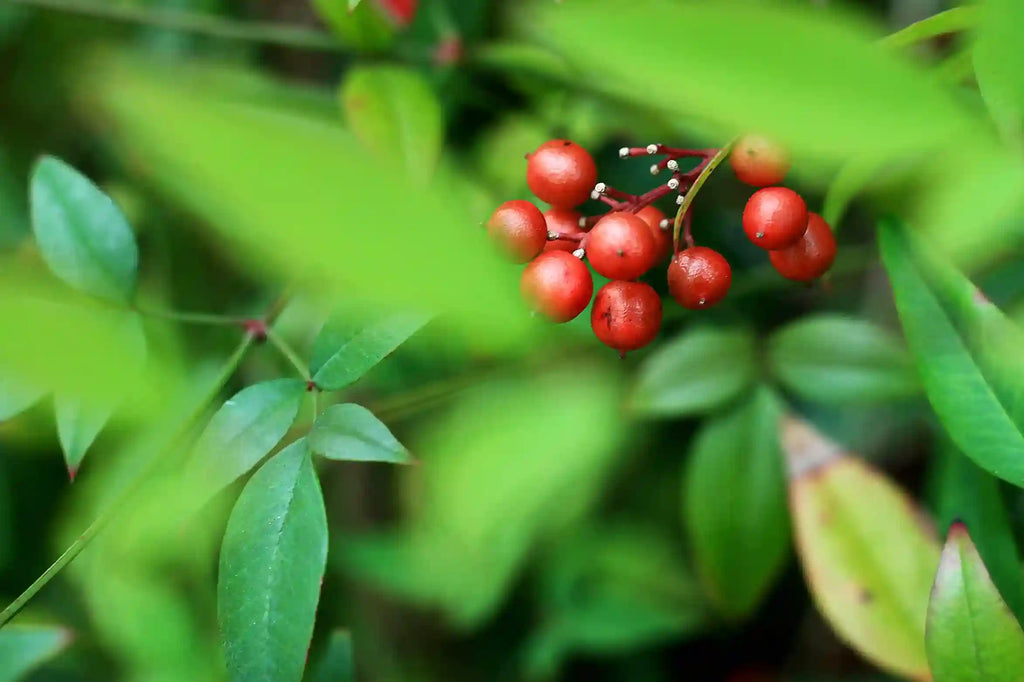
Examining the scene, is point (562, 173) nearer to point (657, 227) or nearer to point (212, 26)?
point (657, 227)

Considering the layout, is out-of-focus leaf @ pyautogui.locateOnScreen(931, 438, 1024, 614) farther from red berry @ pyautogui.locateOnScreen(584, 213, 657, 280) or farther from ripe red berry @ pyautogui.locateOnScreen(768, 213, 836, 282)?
red berry @ pyautogui.locateOnScreen(584, 213, 657, 280)

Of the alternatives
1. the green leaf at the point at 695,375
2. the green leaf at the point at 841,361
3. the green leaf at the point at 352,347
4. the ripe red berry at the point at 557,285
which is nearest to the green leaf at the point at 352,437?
the green leaf at the point at 352,347

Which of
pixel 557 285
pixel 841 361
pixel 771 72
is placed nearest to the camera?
pixel 771 72

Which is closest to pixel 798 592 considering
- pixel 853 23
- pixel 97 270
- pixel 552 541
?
pixel 552 541

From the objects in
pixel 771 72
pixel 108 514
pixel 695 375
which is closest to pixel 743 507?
pixel 695 375

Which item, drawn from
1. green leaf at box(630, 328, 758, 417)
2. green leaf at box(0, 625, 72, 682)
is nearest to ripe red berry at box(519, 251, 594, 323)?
green leaf at box(630, 328, 758, 417)

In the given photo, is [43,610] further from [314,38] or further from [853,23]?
[853,23]
